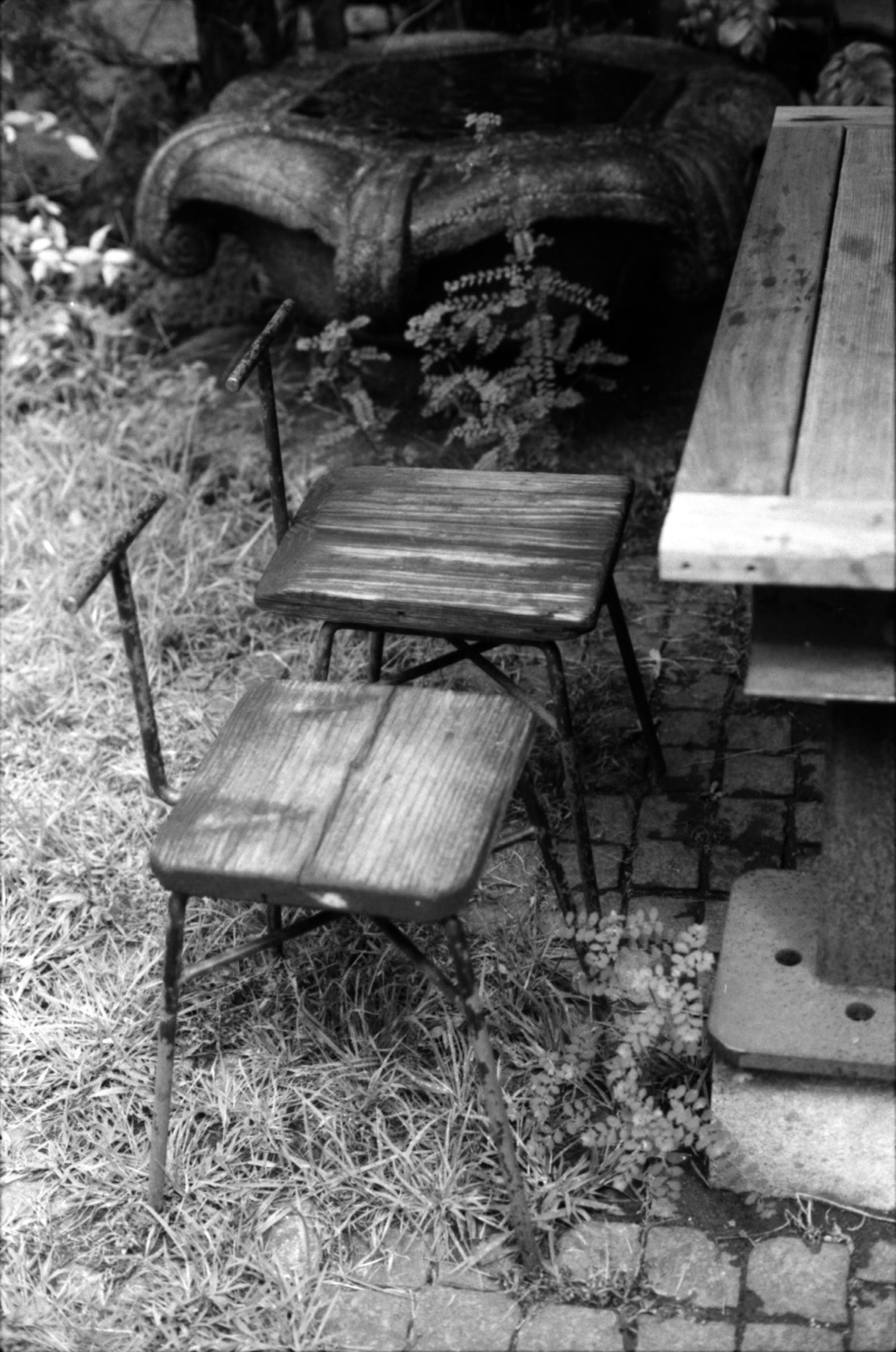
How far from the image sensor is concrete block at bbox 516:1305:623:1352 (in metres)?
2.41

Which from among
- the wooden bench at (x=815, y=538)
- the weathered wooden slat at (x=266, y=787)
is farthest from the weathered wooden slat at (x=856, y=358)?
the weathered wooden slat at (x=266, y=787)

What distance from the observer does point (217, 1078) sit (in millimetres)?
2857

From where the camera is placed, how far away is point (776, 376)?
7.39 ft

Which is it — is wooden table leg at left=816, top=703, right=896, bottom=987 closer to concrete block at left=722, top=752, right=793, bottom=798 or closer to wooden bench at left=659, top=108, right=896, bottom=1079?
wooden bench at left=659, top=108, right=896, bottom=1079

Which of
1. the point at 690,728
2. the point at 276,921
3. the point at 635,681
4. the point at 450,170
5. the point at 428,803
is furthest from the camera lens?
the point at 450,170

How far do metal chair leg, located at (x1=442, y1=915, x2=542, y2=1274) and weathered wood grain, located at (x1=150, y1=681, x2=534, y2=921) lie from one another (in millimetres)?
111

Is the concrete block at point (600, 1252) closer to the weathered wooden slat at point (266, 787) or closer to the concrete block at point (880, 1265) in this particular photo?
the concrete block at point (880, 1265)

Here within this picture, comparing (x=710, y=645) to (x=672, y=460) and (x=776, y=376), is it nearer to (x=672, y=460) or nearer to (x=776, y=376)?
(x=672, y=460)

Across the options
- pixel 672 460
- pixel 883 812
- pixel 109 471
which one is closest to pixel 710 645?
pixel 672 460

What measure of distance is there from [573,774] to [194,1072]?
2.84 ft

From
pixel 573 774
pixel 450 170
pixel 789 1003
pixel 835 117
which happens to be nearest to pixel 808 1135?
pixel 789 1003

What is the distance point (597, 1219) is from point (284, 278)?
2894 mm

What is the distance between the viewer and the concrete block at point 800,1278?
7.92 ft

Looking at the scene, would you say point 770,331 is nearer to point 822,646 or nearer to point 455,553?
point 822,646
